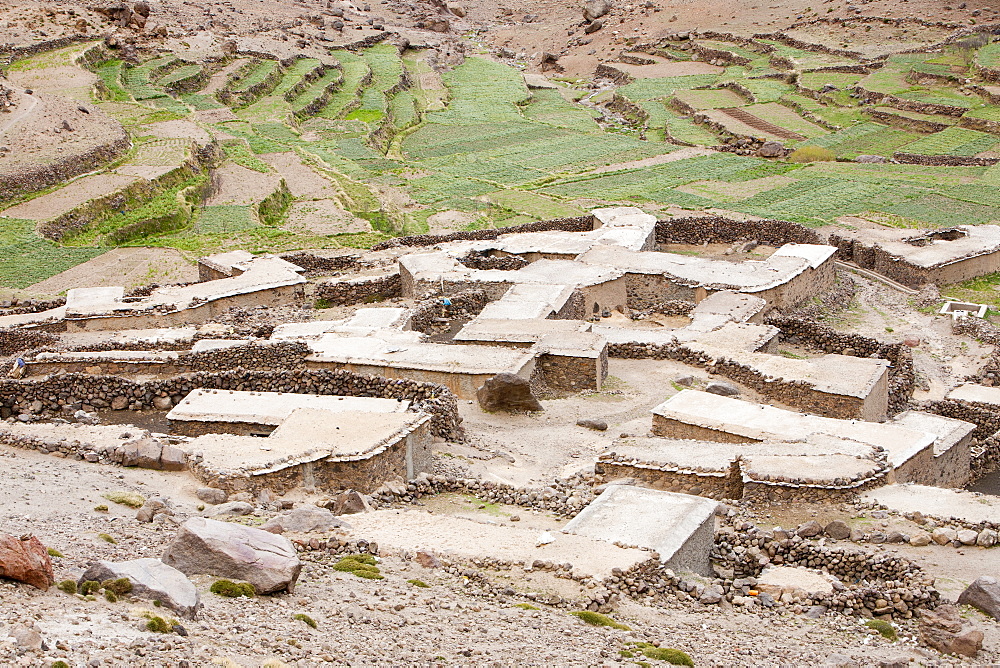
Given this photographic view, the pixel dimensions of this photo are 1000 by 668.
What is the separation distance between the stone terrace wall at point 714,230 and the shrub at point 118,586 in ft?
112

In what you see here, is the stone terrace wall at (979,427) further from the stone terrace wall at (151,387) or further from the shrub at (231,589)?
the shrub at (231,589)

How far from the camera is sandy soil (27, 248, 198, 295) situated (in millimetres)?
38125

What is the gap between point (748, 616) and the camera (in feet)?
53.2

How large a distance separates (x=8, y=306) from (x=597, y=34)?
257ft

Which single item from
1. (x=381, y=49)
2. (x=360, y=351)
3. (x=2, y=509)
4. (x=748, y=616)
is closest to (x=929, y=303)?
(x=360, y=351)

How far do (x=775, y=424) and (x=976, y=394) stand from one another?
844cm

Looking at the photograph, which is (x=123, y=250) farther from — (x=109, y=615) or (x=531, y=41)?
(x=531, y=41)

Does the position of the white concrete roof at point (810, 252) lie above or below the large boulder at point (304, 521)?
below

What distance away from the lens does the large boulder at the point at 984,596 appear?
16016mm

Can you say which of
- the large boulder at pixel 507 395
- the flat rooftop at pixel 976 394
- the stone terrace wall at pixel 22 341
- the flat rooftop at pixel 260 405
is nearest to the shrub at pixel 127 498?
the flat rooftop at pixel 260 405

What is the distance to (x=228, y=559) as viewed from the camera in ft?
46.6

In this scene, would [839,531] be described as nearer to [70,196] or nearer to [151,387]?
[151,387]

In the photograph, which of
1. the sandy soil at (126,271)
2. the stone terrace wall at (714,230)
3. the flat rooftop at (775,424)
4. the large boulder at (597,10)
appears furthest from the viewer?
the large boulder at (597,10)

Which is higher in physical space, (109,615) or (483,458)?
(109,615)
